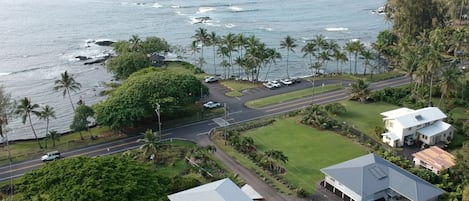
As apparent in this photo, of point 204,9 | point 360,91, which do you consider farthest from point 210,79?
point 204,9

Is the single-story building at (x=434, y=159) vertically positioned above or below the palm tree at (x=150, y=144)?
below

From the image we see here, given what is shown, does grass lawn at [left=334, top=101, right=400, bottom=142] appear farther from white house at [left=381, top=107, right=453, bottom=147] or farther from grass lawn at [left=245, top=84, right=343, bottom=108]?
grass lawn at [left=245, top=84, right=343, bottom=108]

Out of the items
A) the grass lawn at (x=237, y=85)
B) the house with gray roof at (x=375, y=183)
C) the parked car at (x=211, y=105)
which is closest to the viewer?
the house with gray roof at (x=375, y=183)

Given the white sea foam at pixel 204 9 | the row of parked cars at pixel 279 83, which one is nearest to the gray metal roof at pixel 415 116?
the row of parked cars at pixel 279 83

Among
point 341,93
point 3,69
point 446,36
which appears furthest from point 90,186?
point 446,36

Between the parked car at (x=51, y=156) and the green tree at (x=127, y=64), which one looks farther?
the green tree at (x=127, y=64)

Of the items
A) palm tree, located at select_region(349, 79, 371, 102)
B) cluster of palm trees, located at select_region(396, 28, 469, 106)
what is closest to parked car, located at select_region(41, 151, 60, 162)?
palm tree, located at select_region(349, 79, 371, 102)

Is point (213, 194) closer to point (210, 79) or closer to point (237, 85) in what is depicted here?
point (237, 85)

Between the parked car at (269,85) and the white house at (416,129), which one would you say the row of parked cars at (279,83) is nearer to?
the parked car at (269,85)
